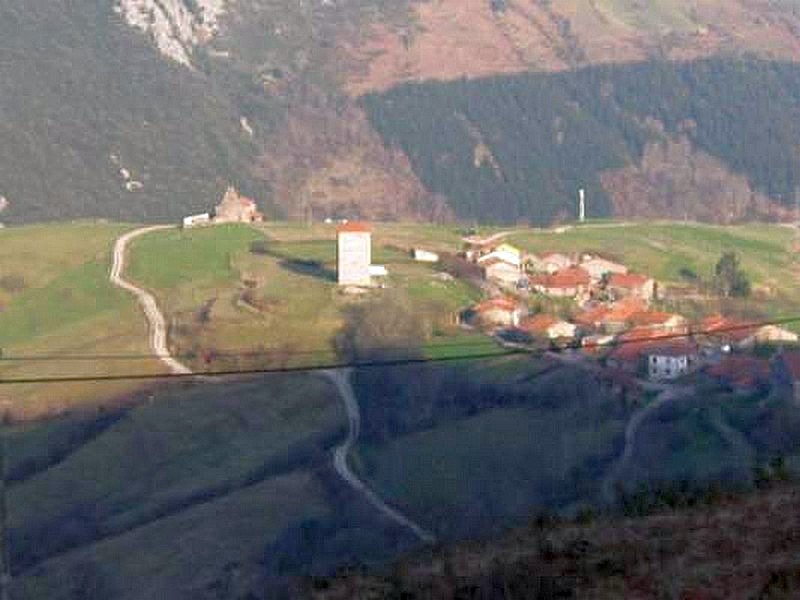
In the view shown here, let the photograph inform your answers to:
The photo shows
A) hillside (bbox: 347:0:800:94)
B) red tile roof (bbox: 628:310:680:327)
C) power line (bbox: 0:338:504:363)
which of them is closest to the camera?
power line (bbox: 0:338:504:363)

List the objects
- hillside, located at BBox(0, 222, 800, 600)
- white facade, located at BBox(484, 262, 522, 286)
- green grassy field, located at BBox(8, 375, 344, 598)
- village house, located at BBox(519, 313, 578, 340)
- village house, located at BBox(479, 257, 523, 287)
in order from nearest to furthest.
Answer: green grassy field, located at BBox(8, 375, 344, 598) < hillside, located at BBox(0, 222, 800, 600) < village house, located at BBox(519, 313, 578, 340) < village house, located at BBox(479, 257, 523, 287) < white facade, located at BBox(484, 262, 522, 286)

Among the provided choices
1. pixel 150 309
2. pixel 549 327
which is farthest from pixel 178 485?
pixel 150 309

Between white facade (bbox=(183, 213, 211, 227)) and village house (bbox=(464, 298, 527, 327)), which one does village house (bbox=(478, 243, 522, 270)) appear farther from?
white facade (bbox=(183, 213, 211, 227))

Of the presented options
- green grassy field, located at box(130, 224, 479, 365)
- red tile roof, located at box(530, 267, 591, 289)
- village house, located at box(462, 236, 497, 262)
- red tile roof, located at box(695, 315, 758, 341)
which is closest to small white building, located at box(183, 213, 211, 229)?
green grassy field, located at box(130, 224, 479, 365)

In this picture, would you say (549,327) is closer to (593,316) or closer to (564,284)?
(593,316)

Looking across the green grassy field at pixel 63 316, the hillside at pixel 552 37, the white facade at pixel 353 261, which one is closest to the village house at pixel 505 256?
the white facade at pixel 353 261
